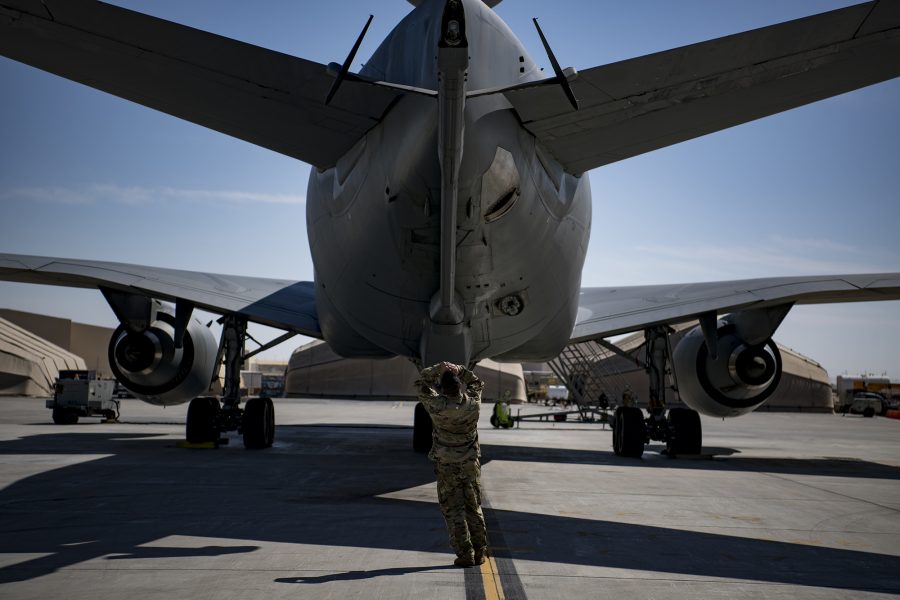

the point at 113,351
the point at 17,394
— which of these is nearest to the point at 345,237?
the point at 113,351

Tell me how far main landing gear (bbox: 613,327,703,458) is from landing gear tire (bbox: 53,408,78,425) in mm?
16483

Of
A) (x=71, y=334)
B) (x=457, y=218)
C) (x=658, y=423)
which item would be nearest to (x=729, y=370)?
(x=658, y=423)

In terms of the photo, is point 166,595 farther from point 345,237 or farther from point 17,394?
point 17,394

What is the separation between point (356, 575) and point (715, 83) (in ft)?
15.2

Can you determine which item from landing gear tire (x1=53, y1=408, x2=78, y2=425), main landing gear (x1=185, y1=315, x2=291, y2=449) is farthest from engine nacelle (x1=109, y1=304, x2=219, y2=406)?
landing gear tire (x1=53, y1=408, x2=78, y2=425)

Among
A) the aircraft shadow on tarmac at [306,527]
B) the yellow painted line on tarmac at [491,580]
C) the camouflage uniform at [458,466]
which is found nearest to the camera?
the yellow painted line on tarmac at [491,580]

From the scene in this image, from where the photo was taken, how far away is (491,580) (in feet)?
15.2

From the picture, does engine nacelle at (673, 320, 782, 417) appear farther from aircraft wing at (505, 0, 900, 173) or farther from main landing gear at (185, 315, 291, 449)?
aircraft wing at (505, 0, 900, 173)

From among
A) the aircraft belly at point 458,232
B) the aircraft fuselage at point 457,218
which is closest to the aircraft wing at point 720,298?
the aircraft belly at point 458,232

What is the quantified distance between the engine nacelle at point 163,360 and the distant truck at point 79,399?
896 centimetres

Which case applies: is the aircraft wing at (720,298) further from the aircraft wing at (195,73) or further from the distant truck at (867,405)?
the distant truck at (867,405)

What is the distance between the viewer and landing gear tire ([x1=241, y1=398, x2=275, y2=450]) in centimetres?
1387

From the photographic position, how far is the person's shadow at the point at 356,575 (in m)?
4.57

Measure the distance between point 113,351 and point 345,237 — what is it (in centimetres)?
802
